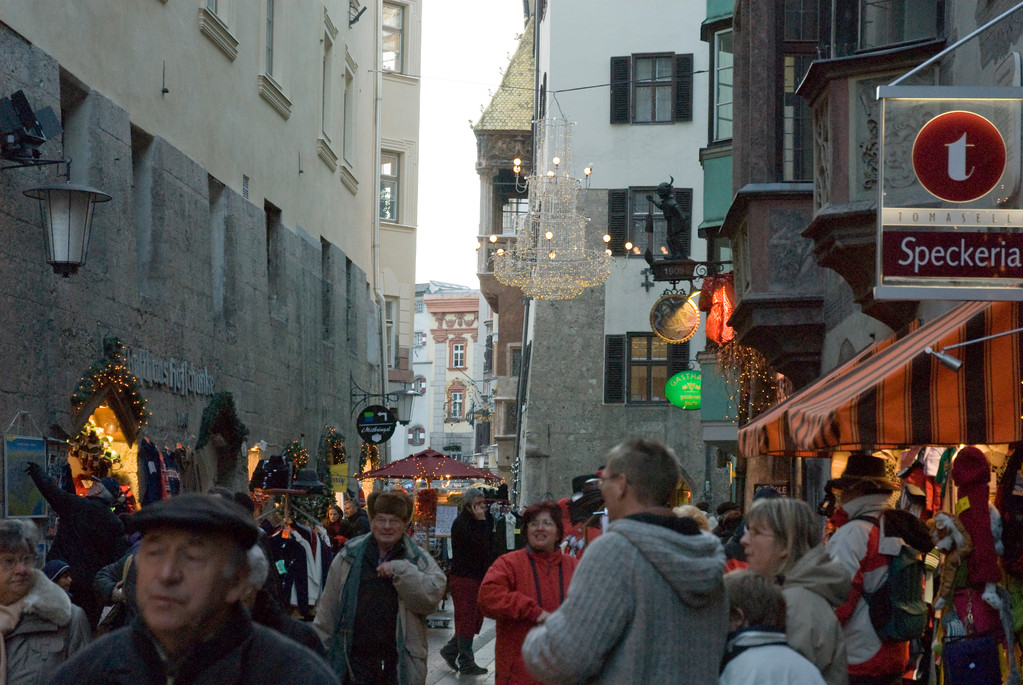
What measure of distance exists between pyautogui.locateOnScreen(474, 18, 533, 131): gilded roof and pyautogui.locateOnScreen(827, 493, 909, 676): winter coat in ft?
133

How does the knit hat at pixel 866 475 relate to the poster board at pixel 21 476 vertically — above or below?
above

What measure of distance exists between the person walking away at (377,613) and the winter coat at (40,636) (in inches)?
87.4

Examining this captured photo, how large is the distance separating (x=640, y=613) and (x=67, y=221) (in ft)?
29.2

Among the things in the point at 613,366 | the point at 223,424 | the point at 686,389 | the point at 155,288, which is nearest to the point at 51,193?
the point at 155,288

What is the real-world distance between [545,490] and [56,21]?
85.7 feet

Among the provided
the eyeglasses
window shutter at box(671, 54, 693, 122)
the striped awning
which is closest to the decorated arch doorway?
the eyeglasses

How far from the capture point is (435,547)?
94.2 feet

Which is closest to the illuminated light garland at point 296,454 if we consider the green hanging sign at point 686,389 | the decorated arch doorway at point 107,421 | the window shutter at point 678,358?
the decorated arch doorway at point 107,421

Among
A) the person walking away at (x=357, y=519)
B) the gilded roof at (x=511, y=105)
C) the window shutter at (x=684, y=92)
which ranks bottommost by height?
the person walking away at (x=357, y=519)

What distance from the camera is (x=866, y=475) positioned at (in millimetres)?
8109

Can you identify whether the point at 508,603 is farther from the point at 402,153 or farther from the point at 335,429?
the point at 402,153

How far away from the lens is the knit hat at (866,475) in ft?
26.4

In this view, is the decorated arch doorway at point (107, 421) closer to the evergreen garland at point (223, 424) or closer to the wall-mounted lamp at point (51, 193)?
the wall-mounted lamp at point (51, 193)

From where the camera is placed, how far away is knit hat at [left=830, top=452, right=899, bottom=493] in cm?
804
